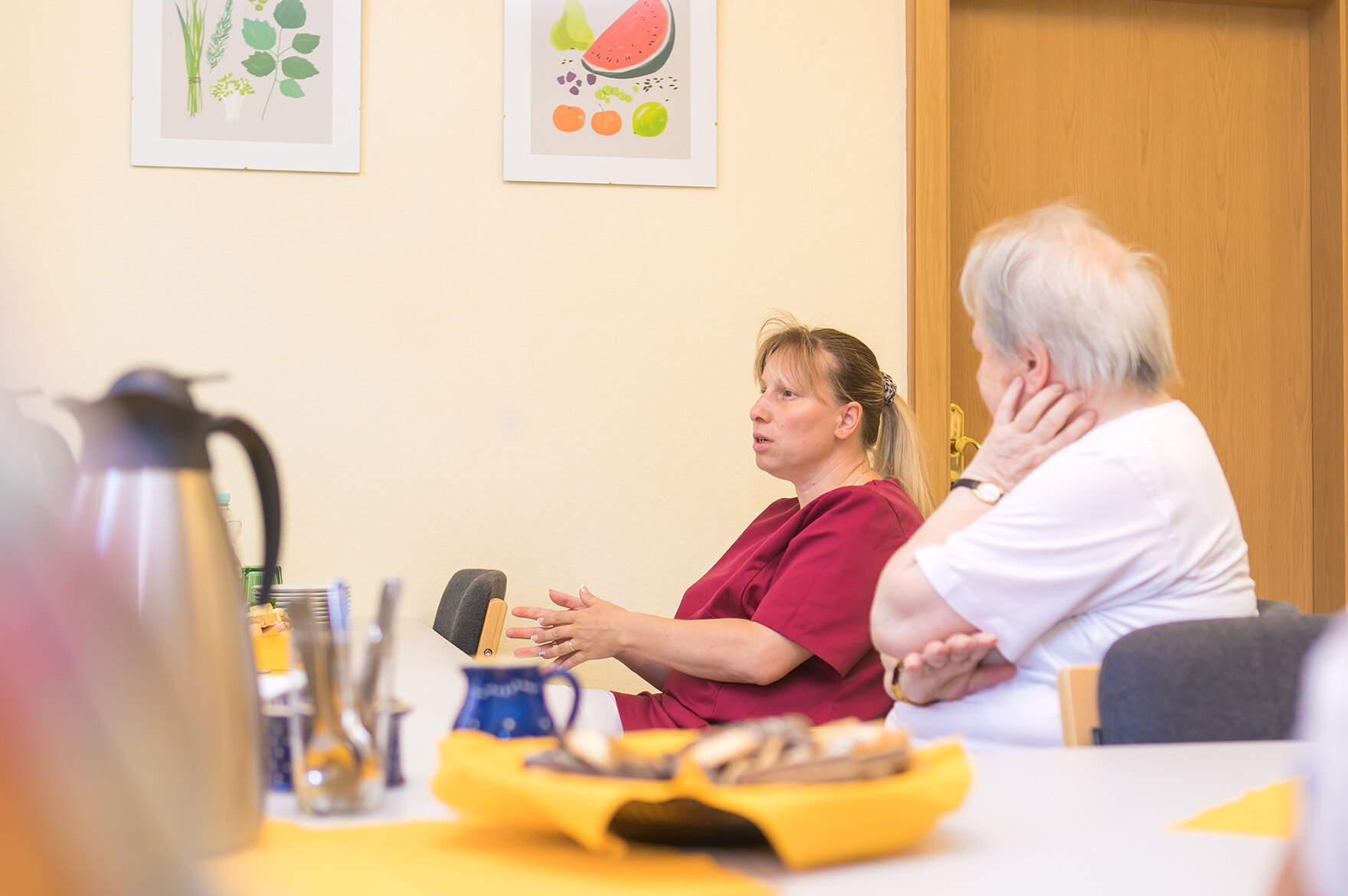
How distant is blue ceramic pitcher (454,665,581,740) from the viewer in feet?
2.71

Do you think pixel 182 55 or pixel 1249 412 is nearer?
pixel 182 55

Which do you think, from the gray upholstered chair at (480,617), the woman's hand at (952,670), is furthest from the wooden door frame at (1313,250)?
the woman's hand at (952,670)

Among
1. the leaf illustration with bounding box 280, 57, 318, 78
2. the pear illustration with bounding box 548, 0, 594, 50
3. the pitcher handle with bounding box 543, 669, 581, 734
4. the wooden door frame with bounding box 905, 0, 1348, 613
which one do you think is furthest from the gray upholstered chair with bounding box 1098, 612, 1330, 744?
the leaf illustration with bounding box 280, 57, 318, 78

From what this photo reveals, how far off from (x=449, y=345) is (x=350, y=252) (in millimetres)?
327

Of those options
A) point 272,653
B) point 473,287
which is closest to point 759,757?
point 272,653

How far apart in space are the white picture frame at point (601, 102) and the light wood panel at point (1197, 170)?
2.32ft

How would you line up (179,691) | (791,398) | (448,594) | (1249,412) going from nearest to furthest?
(179,691)
(791,398)
(448,594)
(1249,412)

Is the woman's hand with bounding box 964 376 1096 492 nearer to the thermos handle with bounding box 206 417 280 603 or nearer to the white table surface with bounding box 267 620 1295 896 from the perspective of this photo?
the white table surface with bounding box 267 620 1295 896

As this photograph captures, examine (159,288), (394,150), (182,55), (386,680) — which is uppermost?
(182,55)

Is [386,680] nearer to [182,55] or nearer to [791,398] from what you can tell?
[791,398]

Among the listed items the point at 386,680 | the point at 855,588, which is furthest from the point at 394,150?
the point at 386,680

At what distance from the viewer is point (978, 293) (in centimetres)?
151

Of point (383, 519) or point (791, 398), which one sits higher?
point (791, 398)

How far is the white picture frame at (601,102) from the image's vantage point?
2.90 m
